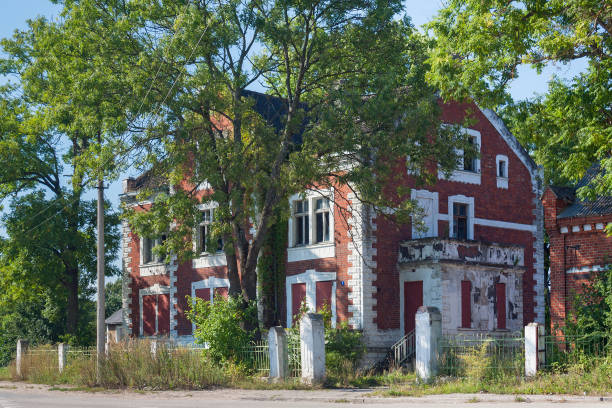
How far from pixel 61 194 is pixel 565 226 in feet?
80.3

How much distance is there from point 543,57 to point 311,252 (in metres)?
13.1

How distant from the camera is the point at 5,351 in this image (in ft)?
145

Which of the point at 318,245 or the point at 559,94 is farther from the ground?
the point at 559,94

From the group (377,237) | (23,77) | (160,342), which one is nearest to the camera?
(160,342)

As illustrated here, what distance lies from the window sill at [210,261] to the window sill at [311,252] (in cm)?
378

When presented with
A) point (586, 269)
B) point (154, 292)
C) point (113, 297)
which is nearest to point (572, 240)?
point (586, 269)

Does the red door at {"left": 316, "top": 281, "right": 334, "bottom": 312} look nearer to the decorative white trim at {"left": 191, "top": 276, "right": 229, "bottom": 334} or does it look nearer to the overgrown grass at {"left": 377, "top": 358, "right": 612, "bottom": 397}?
the decorative white trim at {"left": 191, "top": 276, "right": 229, "bottom": 334}

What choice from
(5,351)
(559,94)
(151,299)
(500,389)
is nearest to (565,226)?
(559,94)

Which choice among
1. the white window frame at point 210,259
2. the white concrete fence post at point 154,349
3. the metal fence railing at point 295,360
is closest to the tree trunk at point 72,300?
the white window frame at point 210,259

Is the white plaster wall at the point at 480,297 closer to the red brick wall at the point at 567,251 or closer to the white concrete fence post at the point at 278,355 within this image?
the red brick wall at the point at 567,251

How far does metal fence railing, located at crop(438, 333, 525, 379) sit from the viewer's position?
66.7 feet

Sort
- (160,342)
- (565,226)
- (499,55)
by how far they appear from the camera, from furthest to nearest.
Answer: (565,226)
(160,342)
(499,55)

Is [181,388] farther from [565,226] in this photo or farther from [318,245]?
[565,226]

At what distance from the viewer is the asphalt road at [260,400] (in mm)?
16703
